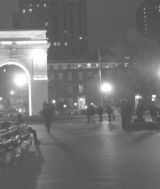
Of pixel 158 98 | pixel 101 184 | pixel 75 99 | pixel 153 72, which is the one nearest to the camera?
pixel 101 184

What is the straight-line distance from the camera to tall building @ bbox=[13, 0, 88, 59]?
15875 centimetres

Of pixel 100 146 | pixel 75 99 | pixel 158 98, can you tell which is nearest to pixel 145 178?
pixel 100 146

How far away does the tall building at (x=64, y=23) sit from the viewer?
6250 inches

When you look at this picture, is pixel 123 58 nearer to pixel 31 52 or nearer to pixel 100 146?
pixel 31 52

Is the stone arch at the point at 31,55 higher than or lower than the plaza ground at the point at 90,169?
higher

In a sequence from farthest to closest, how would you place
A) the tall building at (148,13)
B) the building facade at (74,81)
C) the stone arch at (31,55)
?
the tall building at (148,13), the building facade at (74,81), the stone arch at (31,55)

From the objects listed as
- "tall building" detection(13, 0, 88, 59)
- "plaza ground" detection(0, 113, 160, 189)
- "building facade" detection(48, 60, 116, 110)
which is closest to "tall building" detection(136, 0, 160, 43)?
"tall building" detection(13, 0, 88, 59)

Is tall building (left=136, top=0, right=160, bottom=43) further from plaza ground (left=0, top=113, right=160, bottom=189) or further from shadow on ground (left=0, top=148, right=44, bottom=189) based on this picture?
shadow on ground (left=0, top=148, right=44, bottom=189)

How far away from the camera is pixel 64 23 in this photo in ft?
527

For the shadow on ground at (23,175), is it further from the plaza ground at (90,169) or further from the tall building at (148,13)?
the tall building at (148,13)

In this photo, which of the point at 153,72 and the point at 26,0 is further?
the point at 26,0

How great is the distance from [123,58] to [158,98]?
782 cm

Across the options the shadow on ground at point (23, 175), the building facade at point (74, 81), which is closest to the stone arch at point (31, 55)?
the building facade at point (74, 81)

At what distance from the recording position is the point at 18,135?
1591 cm
